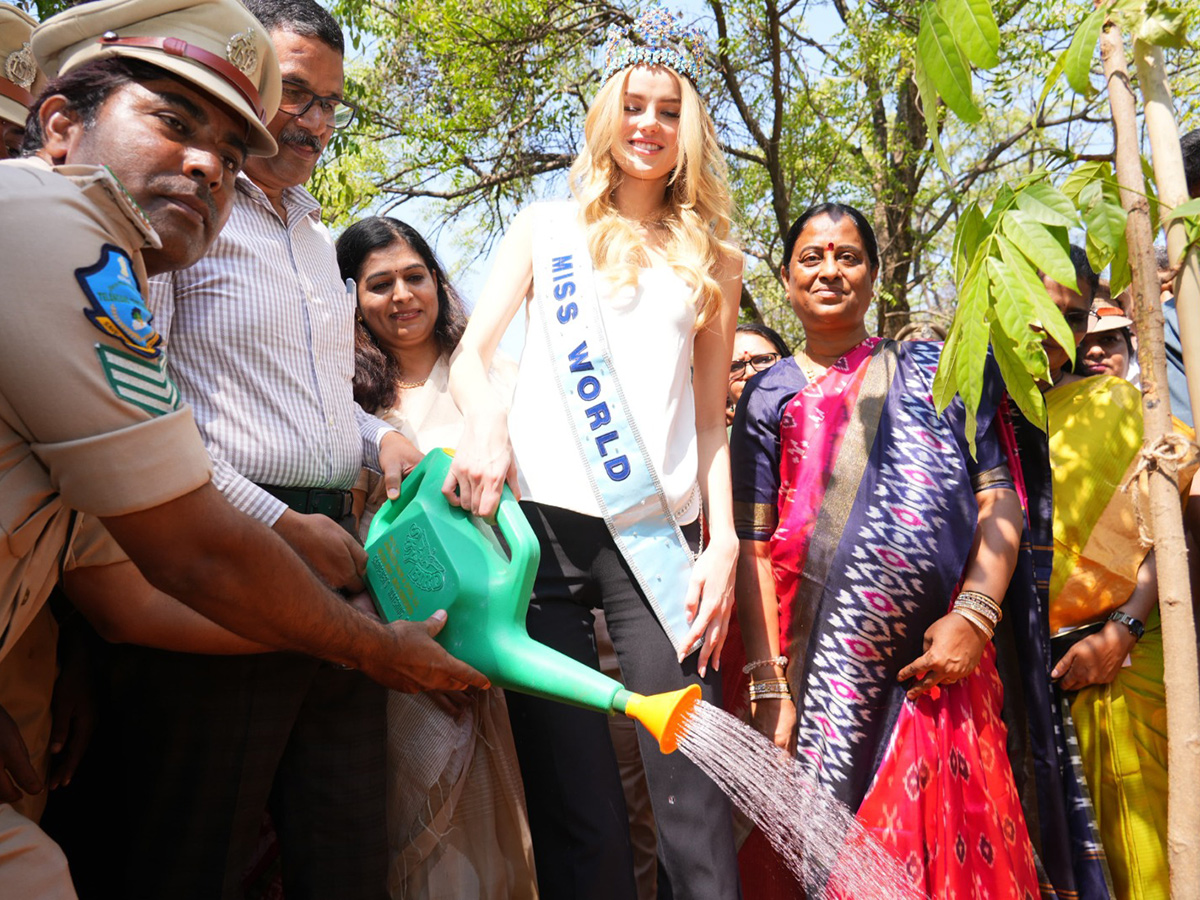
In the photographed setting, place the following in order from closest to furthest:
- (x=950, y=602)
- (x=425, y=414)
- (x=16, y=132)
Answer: (x=16, y=132) < (x=950, y=602) < (x=425, y=414)

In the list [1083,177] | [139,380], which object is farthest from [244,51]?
[1083,177]

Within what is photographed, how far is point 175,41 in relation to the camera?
175 centimetres

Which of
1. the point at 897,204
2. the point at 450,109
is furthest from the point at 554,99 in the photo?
the point at 897,204

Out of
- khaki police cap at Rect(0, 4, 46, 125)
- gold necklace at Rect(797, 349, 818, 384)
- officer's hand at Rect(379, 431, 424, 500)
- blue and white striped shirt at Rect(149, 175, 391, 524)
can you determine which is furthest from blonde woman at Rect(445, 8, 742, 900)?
khaki police cap at Rect(0, 4, 46, 125)

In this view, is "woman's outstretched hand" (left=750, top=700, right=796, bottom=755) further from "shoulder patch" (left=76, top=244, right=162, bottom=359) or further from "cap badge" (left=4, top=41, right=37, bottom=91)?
"cap badge" (left=4, top=41, right=37, bottom=91)

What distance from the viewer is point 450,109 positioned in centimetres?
902

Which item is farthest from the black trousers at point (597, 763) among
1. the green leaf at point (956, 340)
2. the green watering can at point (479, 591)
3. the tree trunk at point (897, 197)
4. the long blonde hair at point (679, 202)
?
the tree trunk at point (897, 197)

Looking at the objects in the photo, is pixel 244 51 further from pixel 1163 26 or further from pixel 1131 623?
pixel 1131 623

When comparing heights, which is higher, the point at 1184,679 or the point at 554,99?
the point at 554,99

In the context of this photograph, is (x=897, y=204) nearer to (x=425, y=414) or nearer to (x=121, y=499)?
(x=425, y=414)

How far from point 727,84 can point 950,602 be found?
684 centimetres

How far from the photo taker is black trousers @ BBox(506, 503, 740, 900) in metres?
2.15

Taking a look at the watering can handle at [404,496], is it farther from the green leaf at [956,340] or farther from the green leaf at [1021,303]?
the green leaf at [1021,303]

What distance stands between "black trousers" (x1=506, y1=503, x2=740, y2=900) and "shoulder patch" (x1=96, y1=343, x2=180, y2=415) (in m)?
1.09
